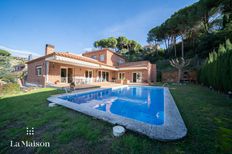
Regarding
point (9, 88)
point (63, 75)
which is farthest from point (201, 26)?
point (9, 88)

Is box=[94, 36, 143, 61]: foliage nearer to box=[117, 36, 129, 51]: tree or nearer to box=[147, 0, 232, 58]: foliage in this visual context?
box=[117, 36, 129, 51]: tree

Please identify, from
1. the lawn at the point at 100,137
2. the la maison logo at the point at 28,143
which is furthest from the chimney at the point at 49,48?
the la maison logo at the point at 28,143

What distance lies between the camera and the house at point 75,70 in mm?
14867

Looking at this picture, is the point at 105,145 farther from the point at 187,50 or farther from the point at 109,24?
the point at 187,50

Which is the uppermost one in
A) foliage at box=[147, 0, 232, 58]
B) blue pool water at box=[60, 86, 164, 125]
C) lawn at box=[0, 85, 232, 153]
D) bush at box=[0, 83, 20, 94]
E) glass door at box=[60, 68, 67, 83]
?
foliage at box=[147, 0, 232, 58]

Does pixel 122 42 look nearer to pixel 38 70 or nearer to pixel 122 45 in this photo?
pixel 122 45

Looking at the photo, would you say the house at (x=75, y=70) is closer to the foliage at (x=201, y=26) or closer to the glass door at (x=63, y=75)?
the glass door at (x=63, y=75)

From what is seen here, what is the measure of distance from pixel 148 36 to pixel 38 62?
31340 mm

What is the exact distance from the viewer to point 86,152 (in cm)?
256

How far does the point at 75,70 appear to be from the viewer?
1822 cm

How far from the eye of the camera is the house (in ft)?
48.8

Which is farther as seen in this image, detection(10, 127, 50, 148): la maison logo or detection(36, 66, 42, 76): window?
detection(36, 66, 42, 76): window

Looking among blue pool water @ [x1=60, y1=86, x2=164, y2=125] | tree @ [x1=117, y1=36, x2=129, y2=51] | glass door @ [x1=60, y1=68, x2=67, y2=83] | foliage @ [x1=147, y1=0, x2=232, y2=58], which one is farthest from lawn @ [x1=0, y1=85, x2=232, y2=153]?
tree @ [x1=117, y1=36, x2=129, y2=51]

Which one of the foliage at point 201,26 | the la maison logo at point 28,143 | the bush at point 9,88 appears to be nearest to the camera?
the la maison logo at point 28,143
